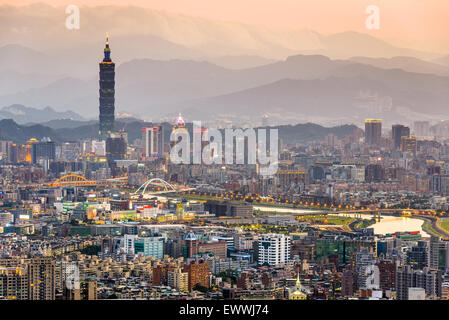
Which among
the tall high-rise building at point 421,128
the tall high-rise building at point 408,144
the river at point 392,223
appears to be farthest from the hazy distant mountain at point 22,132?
the river at point 392,223

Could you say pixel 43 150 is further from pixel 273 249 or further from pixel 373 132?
pixel 273 249

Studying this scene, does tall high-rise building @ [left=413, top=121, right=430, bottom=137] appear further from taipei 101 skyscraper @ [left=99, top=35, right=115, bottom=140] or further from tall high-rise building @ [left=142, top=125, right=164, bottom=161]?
taipei 101 skyscraper @ [left=99, top=35, right=115, bottom=140]

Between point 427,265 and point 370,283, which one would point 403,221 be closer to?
point 427,265

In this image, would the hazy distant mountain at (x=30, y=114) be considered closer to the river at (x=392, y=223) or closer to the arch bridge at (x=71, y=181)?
the arch bridge at (x=71, y=181)

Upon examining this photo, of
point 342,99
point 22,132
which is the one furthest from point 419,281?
point 22,132

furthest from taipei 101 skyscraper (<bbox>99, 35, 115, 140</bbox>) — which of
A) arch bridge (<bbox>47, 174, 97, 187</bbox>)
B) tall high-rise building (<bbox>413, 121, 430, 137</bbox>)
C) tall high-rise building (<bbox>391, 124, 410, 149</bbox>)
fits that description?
tall high-rise building (<bbox>413, 121, 430, 137</bbox>)
